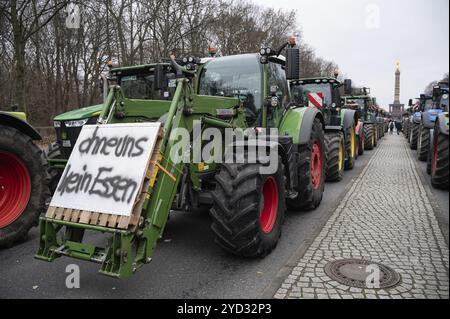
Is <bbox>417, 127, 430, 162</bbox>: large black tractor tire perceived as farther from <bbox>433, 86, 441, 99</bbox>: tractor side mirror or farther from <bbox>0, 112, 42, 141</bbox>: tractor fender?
<bbox>0, 112, 42, 141</bbox>: tractor fender

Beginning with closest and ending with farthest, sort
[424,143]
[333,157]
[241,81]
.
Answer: [241,81] → [333,157] → [424,143]

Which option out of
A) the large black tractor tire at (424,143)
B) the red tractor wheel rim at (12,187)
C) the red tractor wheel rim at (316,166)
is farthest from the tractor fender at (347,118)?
the red tractor wheel rim at (12,187)

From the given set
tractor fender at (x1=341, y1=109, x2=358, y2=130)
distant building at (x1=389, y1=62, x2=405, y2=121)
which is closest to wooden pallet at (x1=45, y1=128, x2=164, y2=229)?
tractor fender at (x1=341, y1=109, x2=358, y2=130)

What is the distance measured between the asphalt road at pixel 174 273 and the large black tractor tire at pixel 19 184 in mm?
290

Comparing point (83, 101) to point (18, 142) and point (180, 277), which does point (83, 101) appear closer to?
point (18, 142)

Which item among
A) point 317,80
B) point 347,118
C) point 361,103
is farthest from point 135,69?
point 361,103

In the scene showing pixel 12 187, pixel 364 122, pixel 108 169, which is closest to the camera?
pixel 108 169

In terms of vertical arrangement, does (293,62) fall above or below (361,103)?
above

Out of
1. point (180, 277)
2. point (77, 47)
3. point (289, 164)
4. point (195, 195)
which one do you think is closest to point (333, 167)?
point (289, 164)

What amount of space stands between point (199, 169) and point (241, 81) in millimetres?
1762

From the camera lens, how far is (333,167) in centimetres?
847

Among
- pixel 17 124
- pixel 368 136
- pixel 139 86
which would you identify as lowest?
pixel 368 136

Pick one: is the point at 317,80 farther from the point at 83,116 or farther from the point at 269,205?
the point at 269,205

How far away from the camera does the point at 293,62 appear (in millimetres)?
4918
